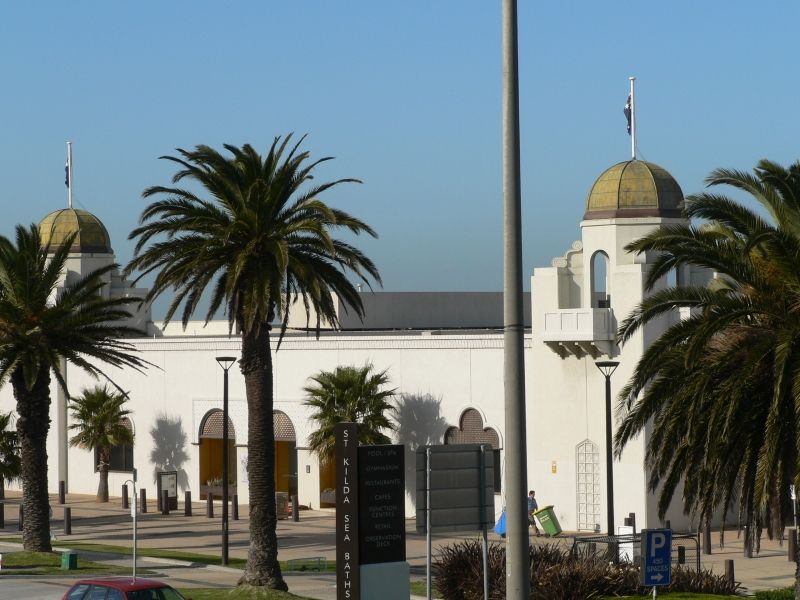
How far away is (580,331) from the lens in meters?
41.7

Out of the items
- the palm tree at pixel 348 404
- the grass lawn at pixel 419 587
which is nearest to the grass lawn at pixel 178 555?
the grass lawn at pixel 419 587

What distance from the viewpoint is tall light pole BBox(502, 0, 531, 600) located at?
13508 mm

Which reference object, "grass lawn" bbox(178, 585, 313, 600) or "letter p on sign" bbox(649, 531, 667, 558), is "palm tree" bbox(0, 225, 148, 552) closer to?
"grass lawn" bbox(178, 585, 313, 600)

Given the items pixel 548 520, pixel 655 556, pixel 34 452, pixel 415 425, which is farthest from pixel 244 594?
pixel 415 425

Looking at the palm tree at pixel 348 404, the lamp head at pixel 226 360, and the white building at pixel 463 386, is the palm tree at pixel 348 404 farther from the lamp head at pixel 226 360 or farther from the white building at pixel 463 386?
the lamp head at pixel 226 360

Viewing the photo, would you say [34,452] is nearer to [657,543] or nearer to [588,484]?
[588,484]

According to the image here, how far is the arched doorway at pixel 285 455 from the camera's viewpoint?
167ft

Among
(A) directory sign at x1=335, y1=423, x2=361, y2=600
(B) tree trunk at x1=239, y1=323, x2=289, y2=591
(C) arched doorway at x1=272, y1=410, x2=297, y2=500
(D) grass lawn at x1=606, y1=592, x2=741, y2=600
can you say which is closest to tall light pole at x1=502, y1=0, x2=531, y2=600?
(A) directory sign at x1=335, y1=423, x2=361, y2=600

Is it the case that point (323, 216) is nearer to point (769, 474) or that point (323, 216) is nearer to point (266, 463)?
point (266, 463)

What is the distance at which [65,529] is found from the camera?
45125mm

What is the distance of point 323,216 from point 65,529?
1999 centimetres

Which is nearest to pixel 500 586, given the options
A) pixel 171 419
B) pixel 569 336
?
pixel 569 336

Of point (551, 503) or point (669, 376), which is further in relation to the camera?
point (551, 503)

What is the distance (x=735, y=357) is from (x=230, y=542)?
2388 cm
